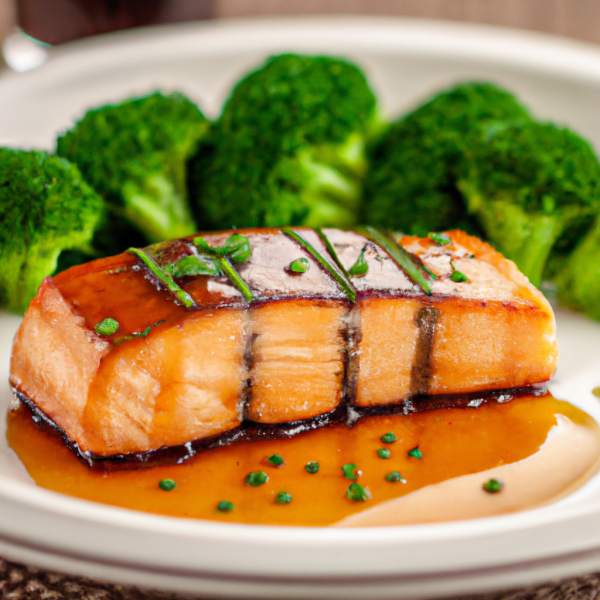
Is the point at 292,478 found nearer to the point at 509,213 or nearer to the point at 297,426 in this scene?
the point at 297,426

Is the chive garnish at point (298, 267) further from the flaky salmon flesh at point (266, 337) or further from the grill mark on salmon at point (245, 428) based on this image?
the grill mark on salmon at point (245, 428)

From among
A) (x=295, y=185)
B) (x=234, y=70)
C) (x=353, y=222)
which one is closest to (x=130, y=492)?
(x=295, y=185)

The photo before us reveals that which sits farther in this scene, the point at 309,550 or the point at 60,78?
the point at 60,78

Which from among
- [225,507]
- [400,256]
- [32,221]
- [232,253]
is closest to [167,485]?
[225,507]

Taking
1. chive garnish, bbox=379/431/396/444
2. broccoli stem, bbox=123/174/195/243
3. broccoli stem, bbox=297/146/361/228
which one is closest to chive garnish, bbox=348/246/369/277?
chive garnish, bbox=379/431/396/444

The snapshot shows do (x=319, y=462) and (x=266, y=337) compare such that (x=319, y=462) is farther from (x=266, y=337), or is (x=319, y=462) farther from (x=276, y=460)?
(x=266, y=337)

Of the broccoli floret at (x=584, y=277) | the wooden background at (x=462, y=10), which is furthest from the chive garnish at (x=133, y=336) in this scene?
the wooden background at (x=462, y=10)

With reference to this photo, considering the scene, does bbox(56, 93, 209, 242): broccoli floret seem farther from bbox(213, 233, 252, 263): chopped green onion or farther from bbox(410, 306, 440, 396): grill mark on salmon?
bbox(410, 306, 440, 396): grill mark on salmon
